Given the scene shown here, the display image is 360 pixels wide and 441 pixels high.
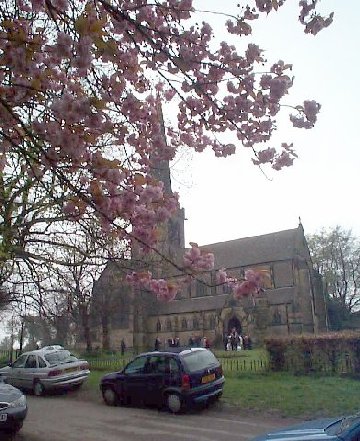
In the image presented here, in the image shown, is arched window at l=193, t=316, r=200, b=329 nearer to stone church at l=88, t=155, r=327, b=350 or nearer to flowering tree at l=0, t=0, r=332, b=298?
stone church at l=88, t=155, r=327, b=350

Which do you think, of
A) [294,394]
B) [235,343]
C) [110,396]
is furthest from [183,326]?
[294,394]

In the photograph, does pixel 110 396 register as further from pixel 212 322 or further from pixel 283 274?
pixel 283 274

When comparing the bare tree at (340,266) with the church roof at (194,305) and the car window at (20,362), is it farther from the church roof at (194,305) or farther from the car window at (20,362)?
the car window at (20,362)

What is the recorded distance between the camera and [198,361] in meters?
12.4

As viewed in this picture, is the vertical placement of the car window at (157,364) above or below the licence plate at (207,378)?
above

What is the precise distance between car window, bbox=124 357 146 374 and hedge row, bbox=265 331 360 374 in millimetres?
4813

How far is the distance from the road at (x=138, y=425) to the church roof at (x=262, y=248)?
4029 centimetres

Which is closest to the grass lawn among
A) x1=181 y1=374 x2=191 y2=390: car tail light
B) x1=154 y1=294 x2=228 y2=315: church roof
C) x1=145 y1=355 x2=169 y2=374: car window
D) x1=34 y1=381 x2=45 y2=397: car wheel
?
x1=181 y1=374 x2=191 y2=390: car tail light

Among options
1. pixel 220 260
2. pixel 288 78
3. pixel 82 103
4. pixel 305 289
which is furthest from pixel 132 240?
pixel 220 260

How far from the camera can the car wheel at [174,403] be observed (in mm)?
11773

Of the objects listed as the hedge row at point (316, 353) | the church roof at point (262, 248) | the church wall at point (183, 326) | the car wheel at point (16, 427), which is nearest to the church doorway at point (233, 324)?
the church wall at point (183, 326)

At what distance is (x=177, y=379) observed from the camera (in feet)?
39.2

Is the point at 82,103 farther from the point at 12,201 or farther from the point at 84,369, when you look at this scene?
the point at 84,369

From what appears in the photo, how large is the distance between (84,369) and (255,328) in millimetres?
30910
